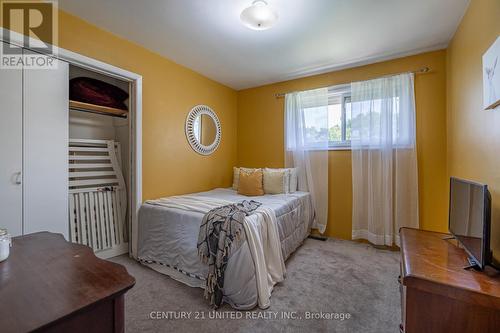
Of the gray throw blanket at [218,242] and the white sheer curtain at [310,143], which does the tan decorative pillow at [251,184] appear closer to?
the white sheer curtain at [310,143]

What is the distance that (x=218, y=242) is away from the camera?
175cm

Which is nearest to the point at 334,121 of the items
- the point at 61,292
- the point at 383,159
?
the point at 383,159

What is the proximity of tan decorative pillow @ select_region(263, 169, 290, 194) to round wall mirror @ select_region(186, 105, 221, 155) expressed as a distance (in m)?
1.00

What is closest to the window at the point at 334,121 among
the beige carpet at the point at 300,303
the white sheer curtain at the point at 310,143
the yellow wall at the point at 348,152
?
the white sheer curtain at the point at 310,143

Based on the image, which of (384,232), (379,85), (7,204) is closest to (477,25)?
(379,85)

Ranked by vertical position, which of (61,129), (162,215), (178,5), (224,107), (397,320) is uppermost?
(178,5)

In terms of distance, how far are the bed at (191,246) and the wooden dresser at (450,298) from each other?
3.23 ft

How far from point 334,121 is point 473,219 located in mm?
2176

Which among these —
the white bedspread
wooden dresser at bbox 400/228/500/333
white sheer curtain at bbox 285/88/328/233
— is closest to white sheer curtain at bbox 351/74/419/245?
white sheer curtain at bbox 285/88/328/233

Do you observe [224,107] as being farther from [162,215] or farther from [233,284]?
[233,284]

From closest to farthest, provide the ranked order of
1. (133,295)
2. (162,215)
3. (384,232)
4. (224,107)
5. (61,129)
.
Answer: (133,295) → (61,129) → (162,215) → (384,232) → (224,107)

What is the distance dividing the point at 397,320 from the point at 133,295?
6.47 feet

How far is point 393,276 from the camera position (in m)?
2.13

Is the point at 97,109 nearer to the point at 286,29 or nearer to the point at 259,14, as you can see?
the point at 259,14
